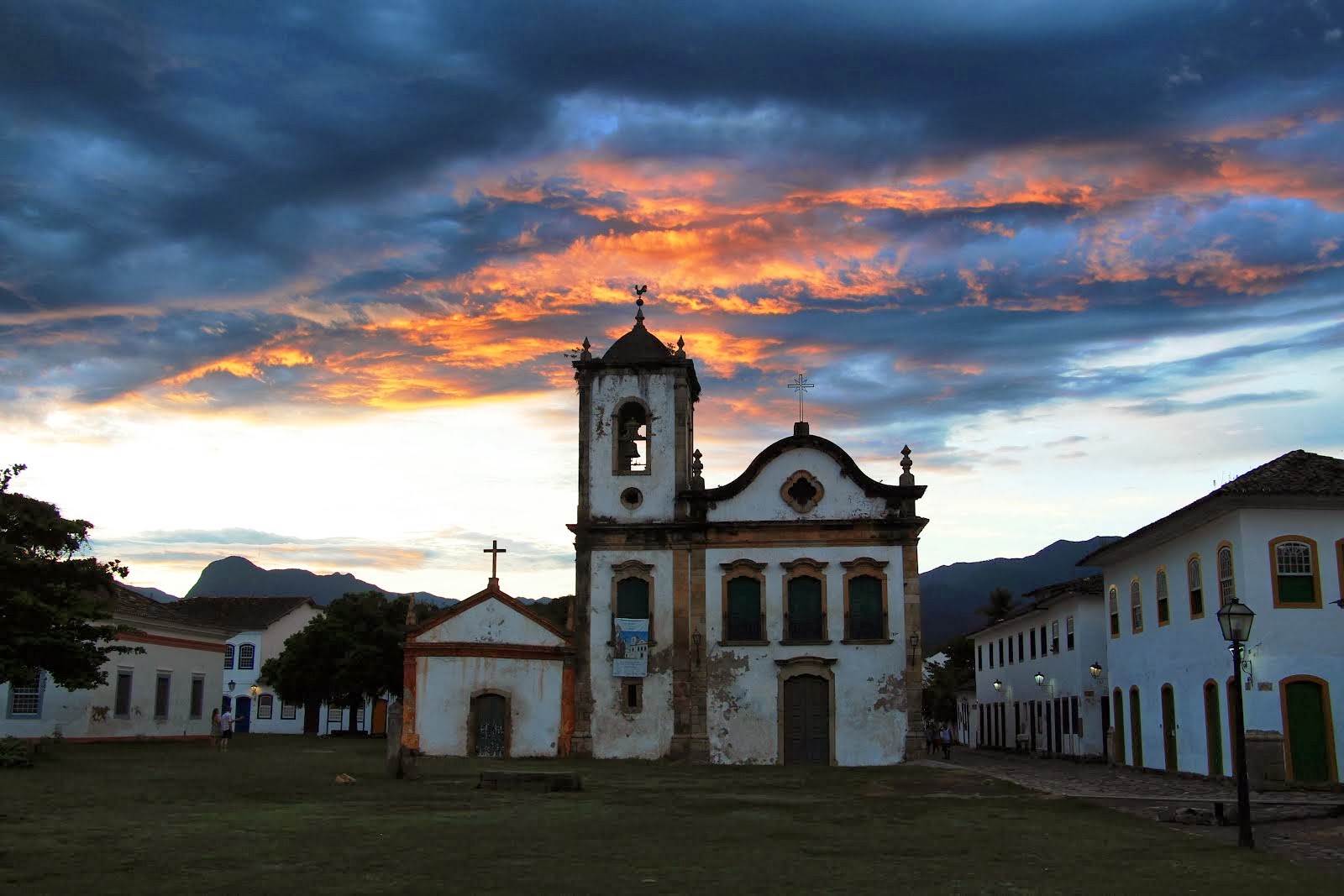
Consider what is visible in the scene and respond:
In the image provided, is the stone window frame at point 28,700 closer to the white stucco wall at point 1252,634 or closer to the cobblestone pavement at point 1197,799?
the cobblestone pavement at point 1197,799

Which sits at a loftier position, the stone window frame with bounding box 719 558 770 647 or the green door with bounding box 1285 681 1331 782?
the stone window frame with bounding box 719 558 770 647

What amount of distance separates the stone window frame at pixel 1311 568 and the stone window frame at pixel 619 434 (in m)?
18.2

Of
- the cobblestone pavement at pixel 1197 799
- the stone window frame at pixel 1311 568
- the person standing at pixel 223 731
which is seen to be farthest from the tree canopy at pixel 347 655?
the stone window frame at pixel 1311 568

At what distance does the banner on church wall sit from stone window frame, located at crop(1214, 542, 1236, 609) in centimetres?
1620

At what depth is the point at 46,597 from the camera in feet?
88.6

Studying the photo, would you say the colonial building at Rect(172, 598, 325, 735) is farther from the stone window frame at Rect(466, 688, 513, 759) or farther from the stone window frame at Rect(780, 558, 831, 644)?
the stone window frame at Rect(780, 558, 831, 644)

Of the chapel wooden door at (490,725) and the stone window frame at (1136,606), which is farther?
the chapel wooden door at (490,725)

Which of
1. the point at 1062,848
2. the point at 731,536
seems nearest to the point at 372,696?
the point at 731,536

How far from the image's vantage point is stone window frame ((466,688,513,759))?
3638 cm

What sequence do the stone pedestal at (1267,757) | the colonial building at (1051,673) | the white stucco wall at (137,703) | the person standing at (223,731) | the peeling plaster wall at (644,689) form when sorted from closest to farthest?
the stone pedestal at (1267,757) → the peeling plaster wall at (644,689) → the person standing at (223,731) → the white stucco wall at (137,703) → the colonial building at (1051,673)

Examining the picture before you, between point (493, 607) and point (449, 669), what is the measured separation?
2.25 metres

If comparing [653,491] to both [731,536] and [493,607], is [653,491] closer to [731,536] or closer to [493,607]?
[731,536]

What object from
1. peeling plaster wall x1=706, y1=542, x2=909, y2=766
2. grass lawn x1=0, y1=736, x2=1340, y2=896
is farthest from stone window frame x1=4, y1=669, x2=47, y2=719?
peeling plaster wall x1=706, y1=542, x2=909, y2=766

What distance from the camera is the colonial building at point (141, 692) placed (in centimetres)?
3850
